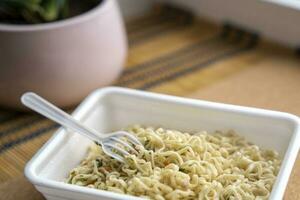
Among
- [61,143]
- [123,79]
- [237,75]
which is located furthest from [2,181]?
[237,75]

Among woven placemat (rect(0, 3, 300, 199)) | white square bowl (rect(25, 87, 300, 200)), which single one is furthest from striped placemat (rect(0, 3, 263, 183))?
white square bowl (rect(25, 87, 300, 200))

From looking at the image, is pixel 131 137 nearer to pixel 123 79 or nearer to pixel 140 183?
pixel 140 183

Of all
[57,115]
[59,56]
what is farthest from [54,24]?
[57,115]

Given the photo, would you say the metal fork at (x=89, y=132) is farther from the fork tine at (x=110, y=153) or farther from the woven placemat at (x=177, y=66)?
the woven placemat at (x=177, y=66)

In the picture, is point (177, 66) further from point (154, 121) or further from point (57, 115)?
point (57, 115)

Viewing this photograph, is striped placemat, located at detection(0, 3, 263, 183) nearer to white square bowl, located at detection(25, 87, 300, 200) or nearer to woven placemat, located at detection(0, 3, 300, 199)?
woven placemat, located at detection(0, 3, 300, 199)

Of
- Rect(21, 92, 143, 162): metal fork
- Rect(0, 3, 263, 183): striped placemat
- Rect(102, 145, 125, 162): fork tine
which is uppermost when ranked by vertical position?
Rect(21, 92, 143, 162): metal fork
